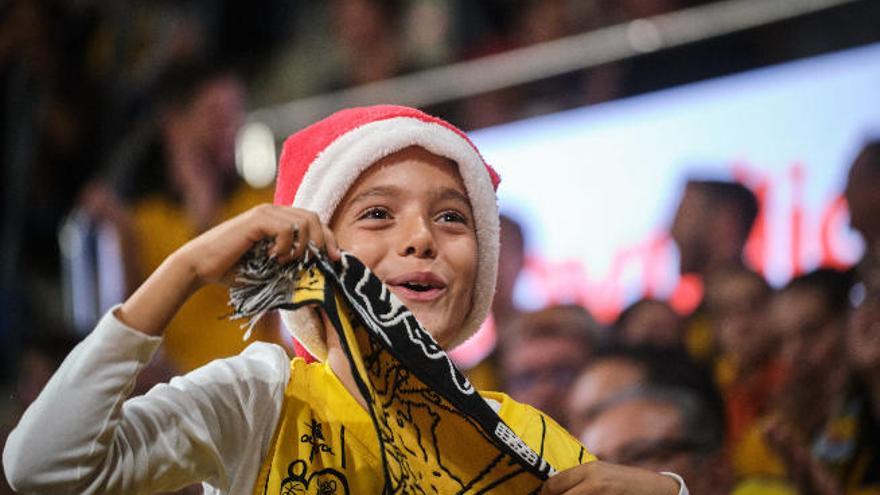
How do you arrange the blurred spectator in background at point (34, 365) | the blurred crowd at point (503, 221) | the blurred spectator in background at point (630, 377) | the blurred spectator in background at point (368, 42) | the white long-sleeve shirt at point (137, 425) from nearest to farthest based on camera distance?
the white long-sleeve shirt at point (137, 425) < the blurred crowd at point (503, 221) < the blurred spectator in background at point (630, 377) < the blurred spectator in background at point (34, 365) < the blurred spectator in background at point (368, 42)

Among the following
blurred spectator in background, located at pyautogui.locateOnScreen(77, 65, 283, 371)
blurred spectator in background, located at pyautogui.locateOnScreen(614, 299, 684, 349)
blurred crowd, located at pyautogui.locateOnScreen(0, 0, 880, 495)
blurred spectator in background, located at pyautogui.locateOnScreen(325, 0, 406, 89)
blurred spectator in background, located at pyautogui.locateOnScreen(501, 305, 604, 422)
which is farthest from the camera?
blurred spectator in background, located at pyautogui.locateOnScreen(325, 0, 406, 89)

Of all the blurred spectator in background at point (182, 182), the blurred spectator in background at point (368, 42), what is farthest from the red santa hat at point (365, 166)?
the blurred spectator in background at point (368, 42)

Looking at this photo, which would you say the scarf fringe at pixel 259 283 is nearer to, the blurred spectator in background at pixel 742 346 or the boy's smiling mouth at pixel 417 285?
the boy's smiling mouth at pixel 417 285

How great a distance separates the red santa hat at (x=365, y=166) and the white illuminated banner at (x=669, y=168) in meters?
1.15

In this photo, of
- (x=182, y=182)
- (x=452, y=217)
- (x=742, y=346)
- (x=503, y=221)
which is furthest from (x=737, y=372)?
(x=182, y=182)

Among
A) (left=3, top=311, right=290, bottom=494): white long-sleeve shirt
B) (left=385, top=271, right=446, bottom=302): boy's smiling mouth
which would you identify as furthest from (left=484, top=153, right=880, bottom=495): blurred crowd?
(left=3, top=311, right=290, bottom=494): white long-sleeve shirt

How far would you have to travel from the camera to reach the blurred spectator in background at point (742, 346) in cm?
233

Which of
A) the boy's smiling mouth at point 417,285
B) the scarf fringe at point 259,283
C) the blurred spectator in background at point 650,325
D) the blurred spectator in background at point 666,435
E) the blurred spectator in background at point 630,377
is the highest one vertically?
the scarf fringe at point 259,283

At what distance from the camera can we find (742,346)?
2.39 meters

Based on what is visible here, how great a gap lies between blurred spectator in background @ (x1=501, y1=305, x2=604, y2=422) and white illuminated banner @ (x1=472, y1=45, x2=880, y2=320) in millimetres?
→ 77

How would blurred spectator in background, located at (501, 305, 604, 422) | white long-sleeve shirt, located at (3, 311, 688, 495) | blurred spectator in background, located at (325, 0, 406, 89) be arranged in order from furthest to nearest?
blurred spectator in background, located at (325, 0, 406, 89), blurred spectator in background, located at (501, 305, 604, 422), white long-sleeve shirt, located at (3, 311, 688, 495)

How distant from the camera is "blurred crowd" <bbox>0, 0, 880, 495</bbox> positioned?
2.26 meters

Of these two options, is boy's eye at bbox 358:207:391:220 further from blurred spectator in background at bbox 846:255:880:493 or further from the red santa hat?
blurred spectator in background at bbox 846:255:880:493

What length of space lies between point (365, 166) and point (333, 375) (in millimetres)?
241
